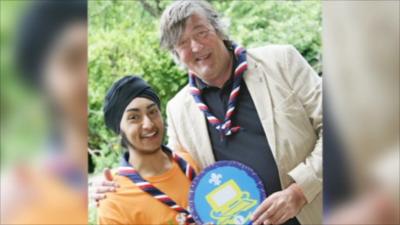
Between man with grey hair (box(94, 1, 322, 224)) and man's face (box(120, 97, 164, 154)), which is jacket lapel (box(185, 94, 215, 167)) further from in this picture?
man's face (box(120, 97, 164, 154))

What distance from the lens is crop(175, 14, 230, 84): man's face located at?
76.2 inches

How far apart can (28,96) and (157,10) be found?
60 cm

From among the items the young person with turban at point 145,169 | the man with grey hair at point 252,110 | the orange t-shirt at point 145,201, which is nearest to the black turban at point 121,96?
the young person with turban at point 145,169

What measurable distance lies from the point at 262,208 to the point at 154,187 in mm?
384

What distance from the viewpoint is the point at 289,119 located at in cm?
190

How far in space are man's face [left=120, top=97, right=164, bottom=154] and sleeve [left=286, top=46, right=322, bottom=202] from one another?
48 centimetres

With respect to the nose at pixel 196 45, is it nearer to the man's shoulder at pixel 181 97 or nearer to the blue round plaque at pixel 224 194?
the man's shoulder at pixel 181 97

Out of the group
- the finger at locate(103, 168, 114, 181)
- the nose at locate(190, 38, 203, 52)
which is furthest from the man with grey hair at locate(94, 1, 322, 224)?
the finger at locate(103, 168, 114, 181)

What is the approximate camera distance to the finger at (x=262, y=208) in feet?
6.22

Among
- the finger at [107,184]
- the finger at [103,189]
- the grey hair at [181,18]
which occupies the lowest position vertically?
the finger at [103,189]

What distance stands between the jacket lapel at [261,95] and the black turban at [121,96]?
340 mm

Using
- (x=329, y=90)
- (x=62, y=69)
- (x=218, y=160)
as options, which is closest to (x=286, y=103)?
(x=329, y=90)

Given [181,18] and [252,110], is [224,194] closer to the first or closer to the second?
[252,110]

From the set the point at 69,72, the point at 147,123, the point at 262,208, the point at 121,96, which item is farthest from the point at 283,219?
the point at 69,72
